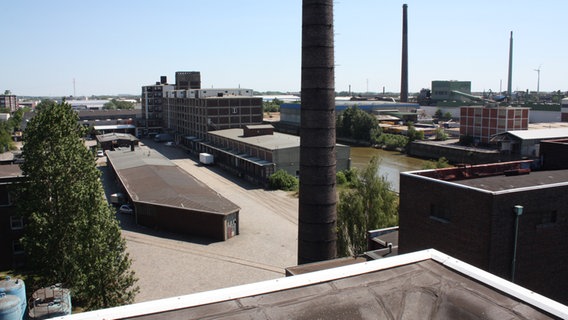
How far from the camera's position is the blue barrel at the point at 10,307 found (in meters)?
15.4

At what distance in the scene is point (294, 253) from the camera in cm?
2588

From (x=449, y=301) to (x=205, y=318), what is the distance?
3.79m

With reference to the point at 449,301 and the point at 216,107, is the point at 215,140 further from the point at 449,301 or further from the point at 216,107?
the point at 449,301

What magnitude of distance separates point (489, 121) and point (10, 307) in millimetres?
55672

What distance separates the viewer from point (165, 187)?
110ft

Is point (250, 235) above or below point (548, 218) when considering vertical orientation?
below

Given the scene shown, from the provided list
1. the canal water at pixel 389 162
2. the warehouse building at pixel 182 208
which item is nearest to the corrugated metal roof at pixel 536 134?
the canal water at pixel 389 162

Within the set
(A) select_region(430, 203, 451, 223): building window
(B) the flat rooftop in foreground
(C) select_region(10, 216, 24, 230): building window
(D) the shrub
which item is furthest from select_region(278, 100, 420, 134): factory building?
(B) the flat rooftop in foreground

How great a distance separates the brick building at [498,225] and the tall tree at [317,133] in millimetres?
2703

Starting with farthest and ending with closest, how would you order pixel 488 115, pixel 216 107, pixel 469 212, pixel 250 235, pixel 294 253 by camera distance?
pixel 216 107 < pixel 488 115 < pixel 250 235 < pixel 294 253 < pixel 469 212

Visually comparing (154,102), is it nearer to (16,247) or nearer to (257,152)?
(257,152)

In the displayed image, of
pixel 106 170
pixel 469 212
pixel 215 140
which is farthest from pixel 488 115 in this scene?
pixel 469 212

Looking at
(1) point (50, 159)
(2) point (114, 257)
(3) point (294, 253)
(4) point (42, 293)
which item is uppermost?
(1) point (50, 159)

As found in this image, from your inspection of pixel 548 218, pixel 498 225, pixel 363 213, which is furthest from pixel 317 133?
pixel 363 213
